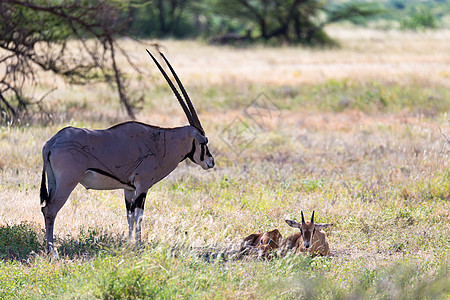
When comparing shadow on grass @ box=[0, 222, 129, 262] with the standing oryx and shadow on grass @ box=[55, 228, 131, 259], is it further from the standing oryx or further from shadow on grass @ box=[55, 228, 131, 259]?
the standing oryx

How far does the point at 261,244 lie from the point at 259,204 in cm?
204

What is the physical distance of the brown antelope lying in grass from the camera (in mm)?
6845

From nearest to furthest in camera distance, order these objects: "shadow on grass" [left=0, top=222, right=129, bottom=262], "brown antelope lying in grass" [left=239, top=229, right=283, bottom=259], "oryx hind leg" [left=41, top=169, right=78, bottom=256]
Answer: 1. "oryx hind leg" [left=41, top=169, right=78, bottom=256]
2. "shadow on grass" [left=0, top=222, right=129, bottom=262]
3. "brown antelope lying in grass" [left=239, top=229, right=283, bottom=259]

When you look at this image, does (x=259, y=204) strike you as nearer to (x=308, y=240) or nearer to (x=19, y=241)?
(x=308, y=240)

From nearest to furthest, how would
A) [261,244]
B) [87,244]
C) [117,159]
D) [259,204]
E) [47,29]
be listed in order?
[117,159] → [87,244] → [261,244] → [259,204] → [47,29]

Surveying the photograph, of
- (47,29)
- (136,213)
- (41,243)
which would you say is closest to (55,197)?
(136,213)

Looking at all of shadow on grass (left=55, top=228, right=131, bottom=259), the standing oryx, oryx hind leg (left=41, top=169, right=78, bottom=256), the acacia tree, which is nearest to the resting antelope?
the standing oryx

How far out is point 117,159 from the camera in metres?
6.56

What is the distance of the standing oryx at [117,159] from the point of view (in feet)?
20.7

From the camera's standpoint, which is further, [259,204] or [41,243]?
[259,204]

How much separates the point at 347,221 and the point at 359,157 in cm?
460

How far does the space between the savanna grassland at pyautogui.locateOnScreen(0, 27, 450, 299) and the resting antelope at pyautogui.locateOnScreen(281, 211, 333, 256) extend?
0.59ft

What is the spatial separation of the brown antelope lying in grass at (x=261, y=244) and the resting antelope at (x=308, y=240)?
12cm

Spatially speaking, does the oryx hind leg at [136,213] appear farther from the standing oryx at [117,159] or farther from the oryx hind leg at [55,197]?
the oryx hind leg at [55,197]
